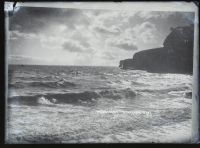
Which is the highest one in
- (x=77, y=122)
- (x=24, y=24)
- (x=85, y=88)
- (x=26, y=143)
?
(x=24, y=24)

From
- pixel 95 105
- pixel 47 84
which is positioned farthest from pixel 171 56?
pixel 47 84

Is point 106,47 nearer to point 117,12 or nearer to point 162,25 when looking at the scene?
point 117,12

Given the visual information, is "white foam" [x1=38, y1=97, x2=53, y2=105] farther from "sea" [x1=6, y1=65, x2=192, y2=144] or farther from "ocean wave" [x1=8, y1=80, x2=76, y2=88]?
"ocean wave" [x1=8, y1=80, x2=76, y2=88]

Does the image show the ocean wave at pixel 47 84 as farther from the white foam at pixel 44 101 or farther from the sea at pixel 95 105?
the white foam at pixel 44 101

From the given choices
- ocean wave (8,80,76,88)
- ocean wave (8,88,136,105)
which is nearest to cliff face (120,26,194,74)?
ocean wave (8,88,136,105)

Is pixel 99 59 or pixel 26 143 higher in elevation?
pixel 99 59

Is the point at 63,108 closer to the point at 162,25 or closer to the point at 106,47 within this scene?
the point at 106,47

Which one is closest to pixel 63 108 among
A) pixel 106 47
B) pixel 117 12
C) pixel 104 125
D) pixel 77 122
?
pixel 77 122
